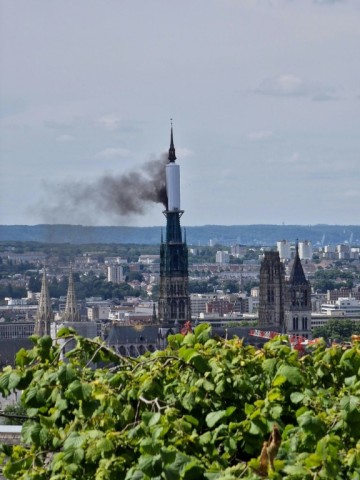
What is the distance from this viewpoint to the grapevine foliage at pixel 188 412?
41.2 ft

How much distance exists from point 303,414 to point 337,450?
90 centimetres

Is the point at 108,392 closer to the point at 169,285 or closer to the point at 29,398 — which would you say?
the point at 29,398

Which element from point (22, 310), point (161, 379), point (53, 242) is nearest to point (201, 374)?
point (161, 379)

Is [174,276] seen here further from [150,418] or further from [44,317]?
[150,418]

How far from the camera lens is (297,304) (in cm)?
10169

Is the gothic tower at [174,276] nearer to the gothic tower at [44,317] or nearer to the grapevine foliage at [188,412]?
the gothic tower at [44,317]

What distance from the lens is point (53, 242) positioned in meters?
182

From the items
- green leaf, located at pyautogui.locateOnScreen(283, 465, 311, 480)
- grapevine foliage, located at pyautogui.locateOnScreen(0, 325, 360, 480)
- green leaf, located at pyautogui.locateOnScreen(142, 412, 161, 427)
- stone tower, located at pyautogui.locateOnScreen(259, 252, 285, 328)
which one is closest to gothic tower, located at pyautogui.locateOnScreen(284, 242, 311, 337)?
stone tower, located at pyautogui.locateOnScreen(259, 252, 285, 328)

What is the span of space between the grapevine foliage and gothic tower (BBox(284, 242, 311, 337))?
3344 inches

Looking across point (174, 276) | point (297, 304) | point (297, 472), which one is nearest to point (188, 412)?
point (297, 472)

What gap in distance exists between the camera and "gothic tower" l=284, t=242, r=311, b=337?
101m

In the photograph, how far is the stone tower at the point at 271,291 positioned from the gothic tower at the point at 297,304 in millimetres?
1136

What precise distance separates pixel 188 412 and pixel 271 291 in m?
90.1

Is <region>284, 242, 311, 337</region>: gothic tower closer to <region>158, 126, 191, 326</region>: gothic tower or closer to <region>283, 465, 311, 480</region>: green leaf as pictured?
<region>158, 126, 191, 326</region>: gothic tower
